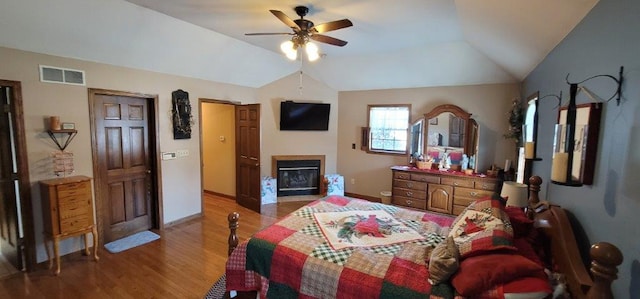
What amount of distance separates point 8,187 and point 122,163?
104cm

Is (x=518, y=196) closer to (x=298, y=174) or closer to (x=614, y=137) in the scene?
(x=614, y=137)

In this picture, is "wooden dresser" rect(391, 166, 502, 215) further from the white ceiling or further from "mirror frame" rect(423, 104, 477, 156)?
the white ceiling

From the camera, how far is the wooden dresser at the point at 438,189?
409cm

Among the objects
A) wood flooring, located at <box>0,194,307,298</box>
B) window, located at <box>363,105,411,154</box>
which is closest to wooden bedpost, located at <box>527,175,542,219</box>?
window, located at <box>363,105,411,154</box>

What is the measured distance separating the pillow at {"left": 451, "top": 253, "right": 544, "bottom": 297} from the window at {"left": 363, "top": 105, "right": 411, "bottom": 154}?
12.4 ft

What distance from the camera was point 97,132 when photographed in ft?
10.8

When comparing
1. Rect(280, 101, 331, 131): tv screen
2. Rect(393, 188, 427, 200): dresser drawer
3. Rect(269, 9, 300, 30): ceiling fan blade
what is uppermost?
Rect(269, 9, 300, 30): ceiling fan blade

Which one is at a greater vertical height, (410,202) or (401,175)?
(401,175)

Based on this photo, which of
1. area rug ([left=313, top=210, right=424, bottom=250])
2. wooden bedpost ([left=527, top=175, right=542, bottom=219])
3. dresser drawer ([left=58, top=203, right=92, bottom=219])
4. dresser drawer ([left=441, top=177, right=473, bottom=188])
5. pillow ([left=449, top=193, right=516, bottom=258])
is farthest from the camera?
dresser drawer ([left=441, top=177, right=473, bottom=188])

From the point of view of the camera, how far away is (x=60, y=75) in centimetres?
292

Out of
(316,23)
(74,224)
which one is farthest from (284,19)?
(74,224)

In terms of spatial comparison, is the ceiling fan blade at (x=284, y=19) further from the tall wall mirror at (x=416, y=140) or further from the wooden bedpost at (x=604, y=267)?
the tall wall mirror at (x=416, y=140)

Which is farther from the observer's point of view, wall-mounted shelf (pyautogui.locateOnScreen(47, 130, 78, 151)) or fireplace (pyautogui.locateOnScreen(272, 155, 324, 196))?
fireplace (pyautogui.locateOnScreen(272, 155, 324, 196))

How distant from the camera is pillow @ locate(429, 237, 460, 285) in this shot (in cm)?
146
